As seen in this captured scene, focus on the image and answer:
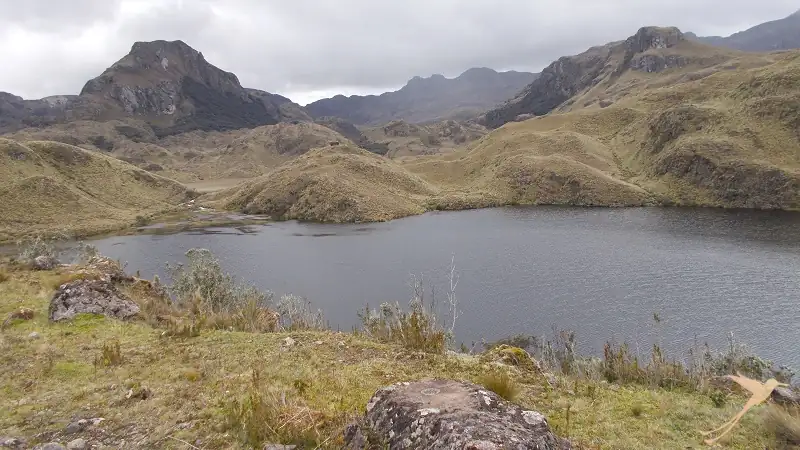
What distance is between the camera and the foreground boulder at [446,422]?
4.85m

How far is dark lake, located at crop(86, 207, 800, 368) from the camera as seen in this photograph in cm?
3122

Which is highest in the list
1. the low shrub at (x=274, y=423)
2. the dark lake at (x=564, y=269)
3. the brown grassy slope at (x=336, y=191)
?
the brown grassy slope at (x=336, y=191)

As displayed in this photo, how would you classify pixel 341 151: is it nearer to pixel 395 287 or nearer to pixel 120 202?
pixel 120 202

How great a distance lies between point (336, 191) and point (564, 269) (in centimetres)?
6792

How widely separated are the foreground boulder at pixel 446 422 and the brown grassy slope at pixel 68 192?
98.5 meters

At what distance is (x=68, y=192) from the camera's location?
97.9m

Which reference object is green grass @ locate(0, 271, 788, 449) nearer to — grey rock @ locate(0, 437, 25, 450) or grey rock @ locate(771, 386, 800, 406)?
grey rock @ locate(0, 437, 25, 450)

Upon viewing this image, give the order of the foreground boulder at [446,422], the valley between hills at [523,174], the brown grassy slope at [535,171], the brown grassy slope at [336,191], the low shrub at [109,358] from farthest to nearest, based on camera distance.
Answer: the brown grassy slope at [535,171]
the brown grassy slope at [336,191]
the valley between hills at [523,174]
the low shrub at [109,358]
the foreground boulder at [446,422]

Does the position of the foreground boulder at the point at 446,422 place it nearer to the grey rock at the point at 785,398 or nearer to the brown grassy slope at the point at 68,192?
the grey rock at the point at 785,398

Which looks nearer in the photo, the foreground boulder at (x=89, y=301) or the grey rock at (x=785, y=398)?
the grey rock at (x=785, y=398)

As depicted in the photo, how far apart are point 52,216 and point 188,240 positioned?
3507cm

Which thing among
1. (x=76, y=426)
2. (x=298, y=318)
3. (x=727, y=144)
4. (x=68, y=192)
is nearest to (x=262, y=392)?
(x=76, y=426)

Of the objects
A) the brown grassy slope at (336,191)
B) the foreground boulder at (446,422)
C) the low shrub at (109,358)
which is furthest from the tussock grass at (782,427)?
the brown grassy slope at (336,191)

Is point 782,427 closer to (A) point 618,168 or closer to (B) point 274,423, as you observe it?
(B) point 274,423
